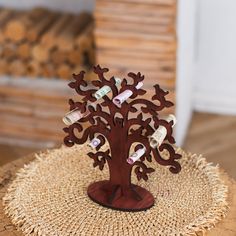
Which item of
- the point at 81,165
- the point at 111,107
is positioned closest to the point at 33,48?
the point at 81,165

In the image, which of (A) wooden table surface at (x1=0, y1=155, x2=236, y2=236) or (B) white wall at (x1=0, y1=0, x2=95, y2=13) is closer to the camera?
(A) wooden table surface at (x1=0, y1=155, x2=236, y2=236)

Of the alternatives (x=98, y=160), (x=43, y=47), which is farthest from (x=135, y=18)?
(x=98, y=160)

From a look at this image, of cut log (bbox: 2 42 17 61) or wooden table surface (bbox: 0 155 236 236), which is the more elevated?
cut log (bbox: 2 42 17 61)

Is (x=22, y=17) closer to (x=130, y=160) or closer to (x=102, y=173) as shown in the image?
(x=102, y=173)

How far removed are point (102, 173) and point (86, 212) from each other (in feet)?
0.61

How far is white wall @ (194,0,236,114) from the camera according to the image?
2.88 meters

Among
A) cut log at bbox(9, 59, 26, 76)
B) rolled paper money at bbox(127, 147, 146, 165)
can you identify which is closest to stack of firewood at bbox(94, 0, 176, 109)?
cut log at bbox(9, 59, 26, 76)

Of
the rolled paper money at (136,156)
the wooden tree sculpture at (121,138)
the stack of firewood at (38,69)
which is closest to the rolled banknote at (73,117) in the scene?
the wooden tree sculpture at (121,138)

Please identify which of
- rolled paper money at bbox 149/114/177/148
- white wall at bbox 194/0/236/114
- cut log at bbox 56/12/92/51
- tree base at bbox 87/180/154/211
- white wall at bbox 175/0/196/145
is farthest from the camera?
white wall at bbox 194/0/236/114

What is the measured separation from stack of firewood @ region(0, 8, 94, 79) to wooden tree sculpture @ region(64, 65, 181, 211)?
1.14 metres

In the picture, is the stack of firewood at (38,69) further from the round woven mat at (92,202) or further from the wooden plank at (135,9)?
the round woven mat at (92,202)

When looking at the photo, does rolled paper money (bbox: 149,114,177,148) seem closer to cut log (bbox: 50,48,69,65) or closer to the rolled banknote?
the rolled banknote

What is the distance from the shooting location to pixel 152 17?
2.37 m

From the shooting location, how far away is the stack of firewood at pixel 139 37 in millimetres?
2361
